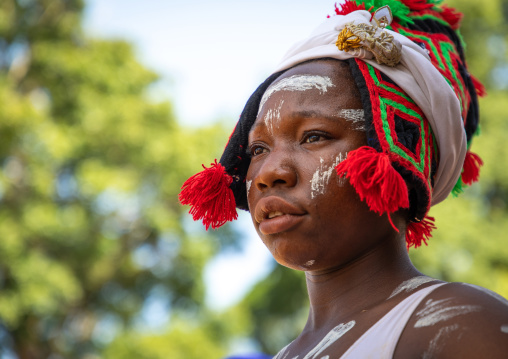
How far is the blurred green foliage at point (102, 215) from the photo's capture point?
10875mm

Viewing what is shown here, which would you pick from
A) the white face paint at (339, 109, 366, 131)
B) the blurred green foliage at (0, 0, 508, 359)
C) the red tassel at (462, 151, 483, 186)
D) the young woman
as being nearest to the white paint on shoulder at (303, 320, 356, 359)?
the young woman

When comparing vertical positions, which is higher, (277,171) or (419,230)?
(277,171)

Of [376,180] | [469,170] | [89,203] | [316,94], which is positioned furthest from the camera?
[89,203]

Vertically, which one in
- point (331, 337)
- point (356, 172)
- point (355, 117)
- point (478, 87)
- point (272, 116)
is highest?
point (272, 116)

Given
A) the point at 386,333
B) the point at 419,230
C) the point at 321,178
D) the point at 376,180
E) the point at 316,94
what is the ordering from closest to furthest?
the point at 386,333 → the point at 376,180 → the point at 321,178 → the point at 316,94 → the point at 419,230

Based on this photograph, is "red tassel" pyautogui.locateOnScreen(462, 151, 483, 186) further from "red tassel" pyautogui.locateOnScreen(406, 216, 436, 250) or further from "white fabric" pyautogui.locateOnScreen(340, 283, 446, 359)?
"white fabric" pyautogui.locateOnScreen(340, 283, 446, 359)

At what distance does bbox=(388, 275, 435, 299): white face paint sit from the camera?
76.0 inches

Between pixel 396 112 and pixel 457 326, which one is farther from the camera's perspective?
pixel 396 112

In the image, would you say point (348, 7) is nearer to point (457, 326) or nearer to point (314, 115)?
point (314, 115)

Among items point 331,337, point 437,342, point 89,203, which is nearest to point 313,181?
point 331,337

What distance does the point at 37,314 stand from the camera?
10.8 meters

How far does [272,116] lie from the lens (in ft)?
7.07

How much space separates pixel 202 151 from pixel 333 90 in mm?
10328

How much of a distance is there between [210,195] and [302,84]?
534 mm
